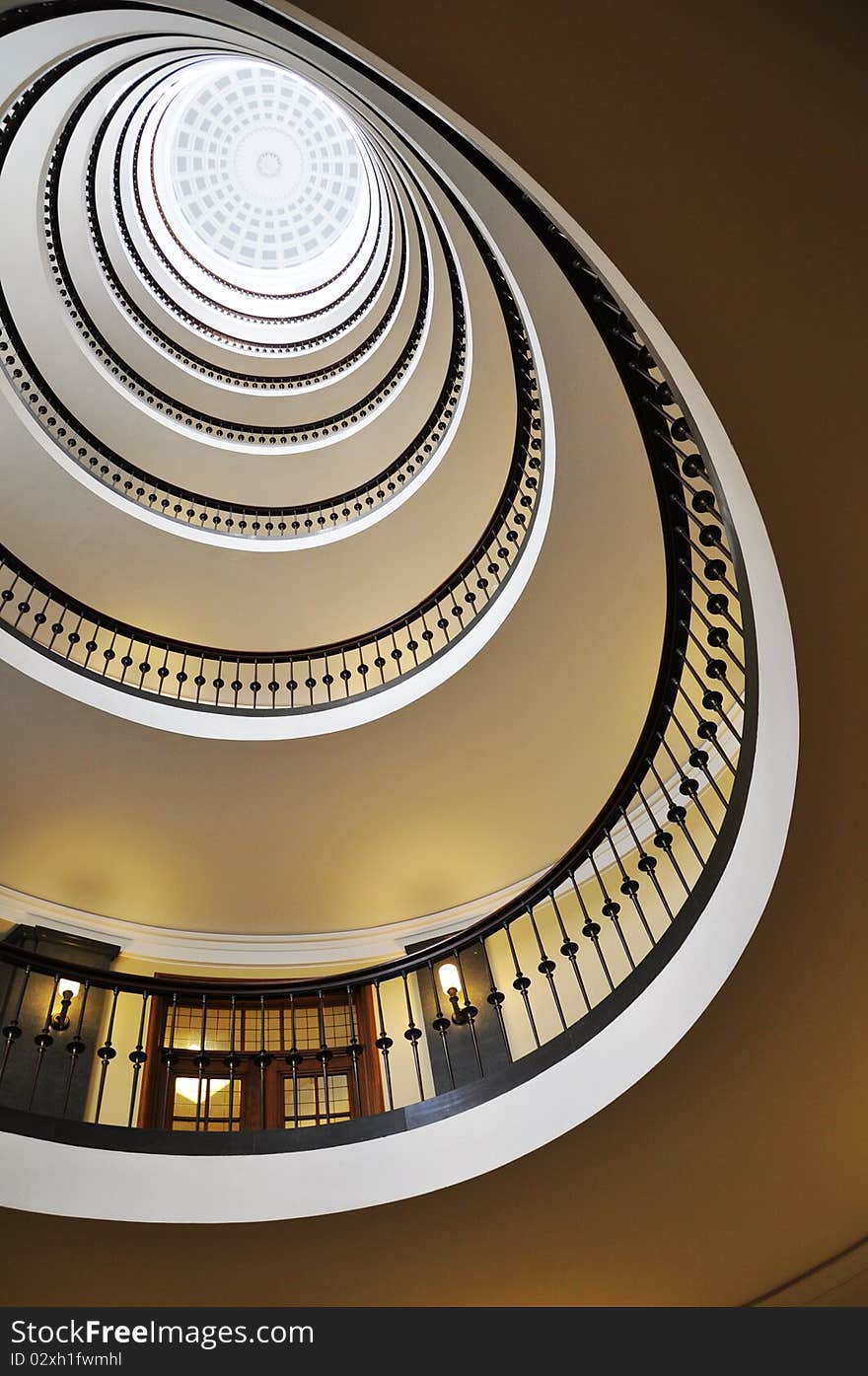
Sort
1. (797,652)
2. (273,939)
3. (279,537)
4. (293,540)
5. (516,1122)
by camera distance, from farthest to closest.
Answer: (279,537), (293,540), (273,939), (516,1122), (797,652)

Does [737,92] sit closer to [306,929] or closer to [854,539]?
[854,539]

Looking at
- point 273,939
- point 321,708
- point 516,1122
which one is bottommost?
point 516,1122

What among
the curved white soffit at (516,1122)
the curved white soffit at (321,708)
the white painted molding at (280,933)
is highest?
the curved white soffit at (321,708)

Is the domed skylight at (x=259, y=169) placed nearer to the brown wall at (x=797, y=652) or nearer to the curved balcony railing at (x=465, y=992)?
the curved balcony railing at (x=465, y=992)

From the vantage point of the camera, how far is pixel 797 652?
316 centimetres

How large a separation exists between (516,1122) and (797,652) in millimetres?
2466

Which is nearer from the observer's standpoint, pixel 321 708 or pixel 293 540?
pixel 321 708

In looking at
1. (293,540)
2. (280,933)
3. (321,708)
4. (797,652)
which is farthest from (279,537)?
(797,652)

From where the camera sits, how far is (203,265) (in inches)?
501

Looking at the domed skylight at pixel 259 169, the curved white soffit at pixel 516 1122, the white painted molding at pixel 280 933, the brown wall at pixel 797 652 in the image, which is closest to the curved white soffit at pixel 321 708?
→ the white painted molding at pixel 280 933

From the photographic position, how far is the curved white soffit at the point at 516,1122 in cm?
343

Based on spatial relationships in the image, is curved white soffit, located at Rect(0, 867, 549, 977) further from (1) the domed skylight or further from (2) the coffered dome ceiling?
(1) the domed skylight

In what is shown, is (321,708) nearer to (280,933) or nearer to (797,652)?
(280,933)

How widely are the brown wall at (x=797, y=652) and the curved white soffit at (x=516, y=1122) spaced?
76 mm
